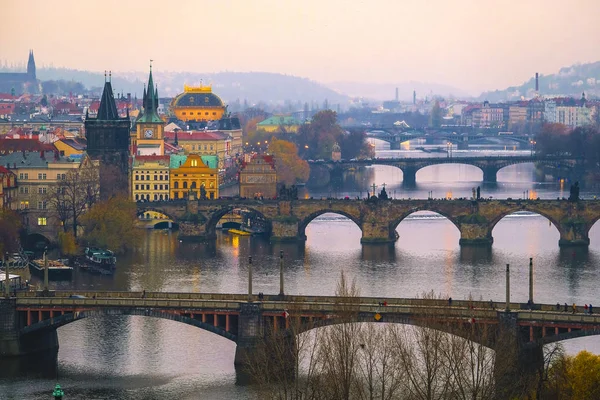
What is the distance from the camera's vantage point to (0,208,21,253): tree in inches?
2953

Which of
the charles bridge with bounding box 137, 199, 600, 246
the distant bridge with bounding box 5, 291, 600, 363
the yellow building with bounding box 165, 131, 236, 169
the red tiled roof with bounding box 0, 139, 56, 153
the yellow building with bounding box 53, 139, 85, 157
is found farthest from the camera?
the yellow building with bounding box 165, 131, 236, 169

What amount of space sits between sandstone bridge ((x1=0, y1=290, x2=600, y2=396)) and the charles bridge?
104ft

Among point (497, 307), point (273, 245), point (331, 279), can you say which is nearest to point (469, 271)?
A: point (331, 279)

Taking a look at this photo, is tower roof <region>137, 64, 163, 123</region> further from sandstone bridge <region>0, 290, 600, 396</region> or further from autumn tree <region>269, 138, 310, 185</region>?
sandstone bridge <region>0, 290, 600, 396</region>

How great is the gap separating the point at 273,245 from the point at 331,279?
49.3ft

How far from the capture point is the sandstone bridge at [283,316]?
5025 cm

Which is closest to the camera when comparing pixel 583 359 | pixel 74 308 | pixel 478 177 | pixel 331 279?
pixel 583 359

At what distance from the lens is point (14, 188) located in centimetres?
8756

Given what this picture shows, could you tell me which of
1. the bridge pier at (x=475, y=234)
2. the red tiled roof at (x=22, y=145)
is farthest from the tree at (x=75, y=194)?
the bridge pier at (x=475, y=234)

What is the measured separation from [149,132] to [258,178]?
873 centimetres

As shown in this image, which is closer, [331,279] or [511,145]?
[331,279]

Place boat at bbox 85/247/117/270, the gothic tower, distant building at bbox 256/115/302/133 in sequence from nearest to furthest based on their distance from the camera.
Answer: boat at bbox 85/247/117/270 → the gothic tower → distant building at bbox 256/115/302/133

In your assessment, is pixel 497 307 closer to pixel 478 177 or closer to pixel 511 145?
pixel 478 177

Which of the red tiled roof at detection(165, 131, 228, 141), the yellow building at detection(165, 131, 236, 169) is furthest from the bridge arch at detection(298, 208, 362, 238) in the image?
the red tiled roof at detection(165, 131, 228, 141)
